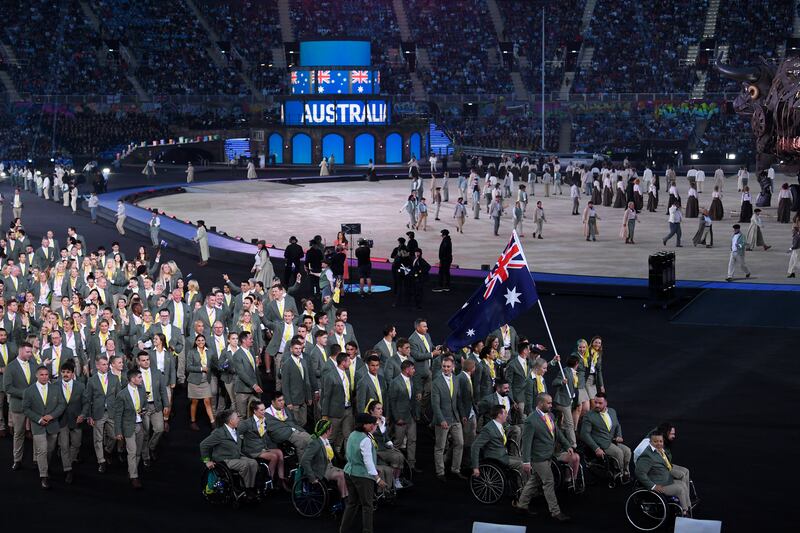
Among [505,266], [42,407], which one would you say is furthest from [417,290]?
[42,407]

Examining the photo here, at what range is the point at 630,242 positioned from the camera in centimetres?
3578

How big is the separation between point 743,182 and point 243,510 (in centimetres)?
3779

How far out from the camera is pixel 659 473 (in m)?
12.5

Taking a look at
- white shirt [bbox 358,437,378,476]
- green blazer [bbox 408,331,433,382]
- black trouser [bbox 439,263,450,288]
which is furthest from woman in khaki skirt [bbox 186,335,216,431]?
black trouser [bbox 439,263,450,288]

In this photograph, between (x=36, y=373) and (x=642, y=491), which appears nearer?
(x=642, y=491)

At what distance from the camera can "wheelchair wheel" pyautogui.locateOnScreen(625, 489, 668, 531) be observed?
12359mm

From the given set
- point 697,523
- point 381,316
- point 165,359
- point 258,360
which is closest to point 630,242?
point 381,316

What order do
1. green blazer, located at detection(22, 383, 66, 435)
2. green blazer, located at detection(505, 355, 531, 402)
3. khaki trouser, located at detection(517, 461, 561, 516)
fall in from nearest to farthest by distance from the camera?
khaki trouser, located at detection(517, 461, 561, 516)
green blazer, located at detection(22, 383, 66, 435)
green blazer, located at detection(505, 355, 531, 402)

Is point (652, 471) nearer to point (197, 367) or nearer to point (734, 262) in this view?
point (197, 367)

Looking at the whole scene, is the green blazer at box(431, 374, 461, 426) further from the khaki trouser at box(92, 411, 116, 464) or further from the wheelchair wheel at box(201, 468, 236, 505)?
the khaki trouser at box(92, 411, 116, 464)

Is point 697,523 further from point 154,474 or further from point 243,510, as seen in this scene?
point 154,474

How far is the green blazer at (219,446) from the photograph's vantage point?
43.4 feet

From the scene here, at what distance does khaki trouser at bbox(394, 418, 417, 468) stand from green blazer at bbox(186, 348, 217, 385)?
3.30 meters

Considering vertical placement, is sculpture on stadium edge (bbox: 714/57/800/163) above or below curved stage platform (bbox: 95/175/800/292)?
above
